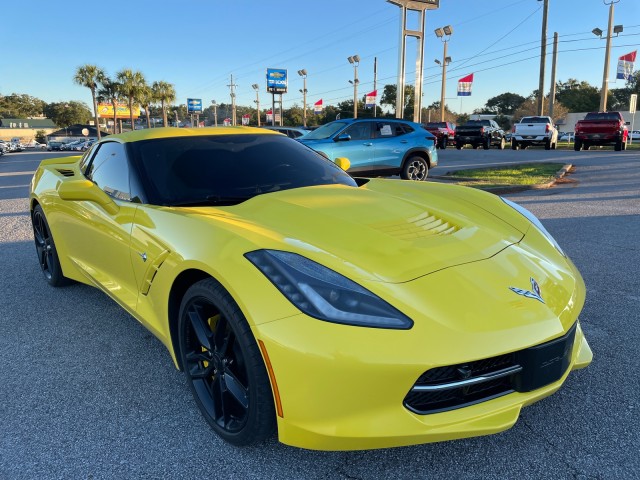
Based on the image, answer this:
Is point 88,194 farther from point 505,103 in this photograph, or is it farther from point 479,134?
point 505,103

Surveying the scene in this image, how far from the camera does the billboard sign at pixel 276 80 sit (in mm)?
58469

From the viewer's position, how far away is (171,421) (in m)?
2.30

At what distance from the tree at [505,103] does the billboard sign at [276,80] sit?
2204 inches

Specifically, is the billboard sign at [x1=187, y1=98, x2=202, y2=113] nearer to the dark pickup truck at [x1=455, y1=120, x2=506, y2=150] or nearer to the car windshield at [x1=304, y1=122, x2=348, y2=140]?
the dark pickup truck at [x1=455, y1=120, x2=506, y2=150]

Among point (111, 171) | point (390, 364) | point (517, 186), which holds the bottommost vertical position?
point (517, 186)

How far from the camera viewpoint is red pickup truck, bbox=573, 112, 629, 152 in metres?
21.1

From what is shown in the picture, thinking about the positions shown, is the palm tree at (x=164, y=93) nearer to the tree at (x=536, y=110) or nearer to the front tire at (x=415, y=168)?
the tree at (x=536, y=110)

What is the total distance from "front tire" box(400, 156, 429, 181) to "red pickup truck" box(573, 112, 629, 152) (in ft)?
46.3

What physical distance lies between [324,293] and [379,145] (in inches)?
386

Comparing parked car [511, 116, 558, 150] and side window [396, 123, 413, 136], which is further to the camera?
parked car [511, 116, 558, 150]

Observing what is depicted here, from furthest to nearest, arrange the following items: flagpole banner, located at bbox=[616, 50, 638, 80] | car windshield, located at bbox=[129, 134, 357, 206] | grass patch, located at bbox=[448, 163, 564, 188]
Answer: flagpole banner, located at bbox=[616, 50, 638, 80], grass patch, located at bbox=[448, 163, 564, 188], car windshield, located at bbox=[129, 134, 357, 206]

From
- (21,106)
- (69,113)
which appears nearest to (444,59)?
(69,113)

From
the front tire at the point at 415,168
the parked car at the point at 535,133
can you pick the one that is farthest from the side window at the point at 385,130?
the parked car at the point at 535,133

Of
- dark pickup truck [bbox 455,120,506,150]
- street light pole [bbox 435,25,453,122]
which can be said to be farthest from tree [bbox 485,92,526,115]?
dark pickup truck [bbox 455,120,506,150]
